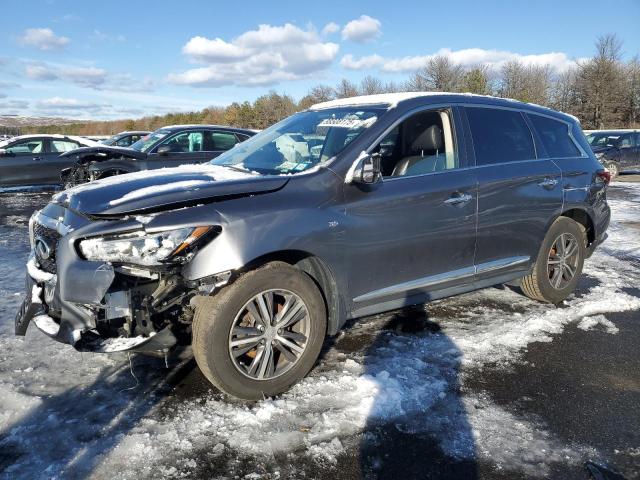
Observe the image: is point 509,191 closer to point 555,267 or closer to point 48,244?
point 555,267

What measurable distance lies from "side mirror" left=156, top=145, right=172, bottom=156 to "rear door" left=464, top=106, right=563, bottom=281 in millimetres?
7046

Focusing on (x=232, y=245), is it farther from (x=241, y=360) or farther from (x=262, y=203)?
(x=241, y=360)

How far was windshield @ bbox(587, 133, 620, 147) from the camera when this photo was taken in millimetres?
19125

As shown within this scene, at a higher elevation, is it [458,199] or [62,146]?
[62,146]

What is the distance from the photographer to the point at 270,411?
296 centimetres

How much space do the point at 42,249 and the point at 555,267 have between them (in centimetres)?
442

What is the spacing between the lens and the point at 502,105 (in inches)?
179

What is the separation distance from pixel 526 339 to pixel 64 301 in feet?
11.1

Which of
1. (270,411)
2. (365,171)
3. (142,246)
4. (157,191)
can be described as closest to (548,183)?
(365,171)

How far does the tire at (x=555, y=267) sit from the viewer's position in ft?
15.6

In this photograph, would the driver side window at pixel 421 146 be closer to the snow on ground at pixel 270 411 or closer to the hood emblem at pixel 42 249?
the snow on ground at pixel 270 411

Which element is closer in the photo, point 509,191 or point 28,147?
point 509,191

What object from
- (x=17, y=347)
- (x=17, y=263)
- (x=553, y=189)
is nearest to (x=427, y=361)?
(x=553, y=189)

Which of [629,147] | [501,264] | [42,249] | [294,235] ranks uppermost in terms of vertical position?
[629,147]
